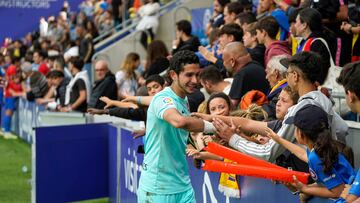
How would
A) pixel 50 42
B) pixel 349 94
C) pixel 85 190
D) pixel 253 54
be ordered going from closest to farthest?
pixel 349 94 < pixel 253 54 < pixel 85 190 < pixel 50 42

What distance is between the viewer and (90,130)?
32.6ft

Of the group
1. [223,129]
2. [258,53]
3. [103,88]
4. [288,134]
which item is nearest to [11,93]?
[103,88]

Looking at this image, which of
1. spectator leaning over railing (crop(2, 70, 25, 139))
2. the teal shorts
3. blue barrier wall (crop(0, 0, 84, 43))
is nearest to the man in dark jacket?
the teal shorts

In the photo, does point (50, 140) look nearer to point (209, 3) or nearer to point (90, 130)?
point (90, 130)

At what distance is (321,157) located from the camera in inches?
185

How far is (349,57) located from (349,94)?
5.10 meters

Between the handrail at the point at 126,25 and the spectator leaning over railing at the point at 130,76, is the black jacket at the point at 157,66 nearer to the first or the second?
the spectator leaning over railing at the point at 130,76

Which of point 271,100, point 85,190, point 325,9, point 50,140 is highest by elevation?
point 325,9

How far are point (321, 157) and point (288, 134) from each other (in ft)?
2.84

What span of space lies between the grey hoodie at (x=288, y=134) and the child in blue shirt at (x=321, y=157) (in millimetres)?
478

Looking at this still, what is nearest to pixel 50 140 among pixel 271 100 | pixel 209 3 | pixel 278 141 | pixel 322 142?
pixel 271 100

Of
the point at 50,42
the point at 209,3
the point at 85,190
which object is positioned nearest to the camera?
the point at 85,190

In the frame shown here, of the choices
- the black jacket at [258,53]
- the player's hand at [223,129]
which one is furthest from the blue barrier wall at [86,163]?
the player's hand at [223,129]

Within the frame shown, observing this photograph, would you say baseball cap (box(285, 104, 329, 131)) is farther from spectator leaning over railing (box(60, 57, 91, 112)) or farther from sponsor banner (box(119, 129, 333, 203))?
spectator leaning over railing (box(60, 57, 91, 112))
